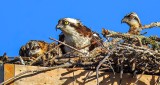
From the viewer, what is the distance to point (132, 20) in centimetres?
856

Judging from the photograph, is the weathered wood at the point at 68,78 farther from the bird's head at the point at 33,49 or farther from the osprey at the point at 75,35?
the bird's head at the point at 33,49

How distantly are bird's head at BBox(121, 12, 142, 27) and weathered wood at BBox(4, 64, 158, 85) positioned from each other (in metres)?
2.16

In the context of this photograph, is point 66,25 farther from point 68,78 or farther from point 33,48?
point 68,78

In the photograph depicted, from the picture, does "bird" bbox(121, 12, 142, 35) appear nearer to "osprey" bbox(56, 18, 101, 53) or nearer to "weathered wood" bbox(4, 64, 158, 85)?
"osprey" bbox(56, 18, 101, 53)

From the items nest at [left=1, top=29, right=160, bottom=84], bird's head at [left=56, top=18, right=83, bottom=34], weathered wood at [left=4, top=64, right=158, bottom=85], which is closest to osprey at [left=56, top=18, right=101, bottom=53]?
bird's head at [left=56, top=18, right=83, bottom=34]

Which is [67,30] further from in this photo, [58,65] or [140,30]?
[58,65]

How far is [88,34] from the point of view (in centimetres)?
803

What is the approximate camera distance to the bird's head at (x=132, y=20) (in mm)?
8500

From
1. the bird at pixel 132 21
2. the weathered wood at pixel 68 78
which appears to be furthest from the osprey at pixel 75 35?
the weathered wood at pixel 68 78

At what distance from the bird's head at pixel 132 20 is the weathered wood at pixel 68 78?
216 cm

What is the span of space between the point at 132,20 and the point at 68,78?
2.58m

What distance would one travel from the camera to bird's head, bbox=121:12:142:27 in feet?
27.9

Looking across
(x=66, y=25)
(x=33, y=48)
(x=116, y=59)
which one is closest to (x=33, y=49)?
(x=33, y=48)

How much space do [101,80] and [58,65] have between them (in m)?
0.50
